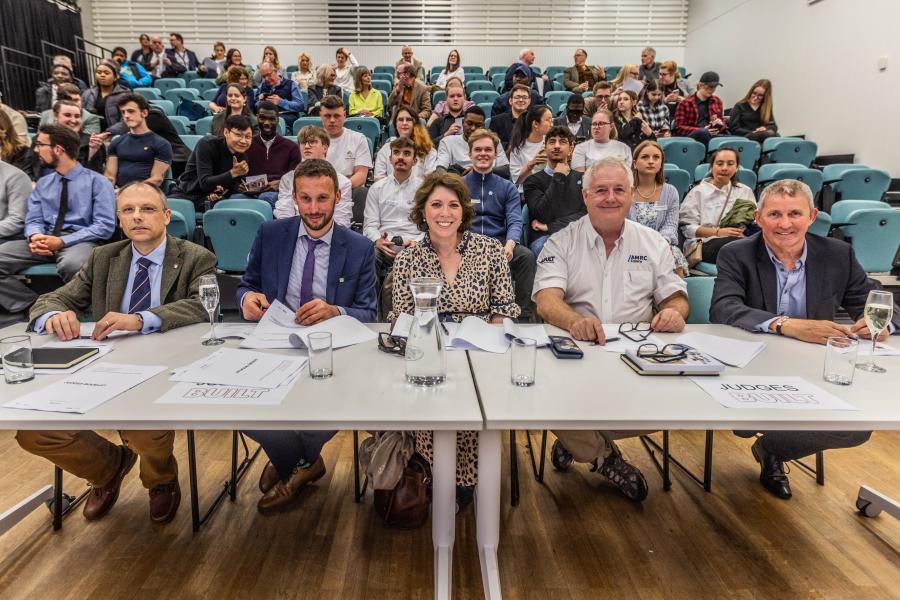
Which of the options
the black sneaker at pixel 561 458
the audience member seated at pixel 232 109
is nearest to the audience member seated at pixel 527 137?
the audience member seated at pixel 232 109

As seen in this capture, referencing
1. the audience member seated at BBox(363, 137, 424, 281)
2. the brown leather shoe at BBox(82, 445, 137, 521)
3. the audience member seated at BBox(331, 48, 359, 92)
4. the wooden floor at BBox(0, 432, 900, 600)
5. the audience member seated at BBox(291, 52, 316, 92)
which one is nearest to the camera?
the wooden floor at BBox(0, 432, 900, 600)

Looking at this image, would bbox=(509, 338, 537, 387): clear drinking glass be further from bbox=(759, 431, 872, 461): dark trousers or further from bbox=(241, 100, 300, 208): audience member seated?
bbox=(241, 100, 300, 208): audience member seated

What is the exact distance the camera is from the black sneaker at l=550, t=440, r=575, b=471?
2297mm

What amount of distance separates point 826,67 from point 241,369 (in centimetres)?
768

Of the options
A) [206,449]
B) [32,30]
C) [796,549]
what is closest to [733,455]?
[796,549]

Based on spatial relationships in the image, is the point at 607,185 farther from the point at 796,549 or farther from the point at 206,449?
the point at 206,449

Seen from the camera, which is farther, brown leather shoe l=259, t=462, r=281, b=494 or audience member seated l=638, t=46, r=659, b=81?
audience member seated l=638, t=46, r=659, b=81

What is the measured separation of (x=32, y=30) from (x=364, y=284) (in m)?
10.3

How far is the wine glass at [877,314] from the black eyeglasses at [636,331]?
22.0 inches

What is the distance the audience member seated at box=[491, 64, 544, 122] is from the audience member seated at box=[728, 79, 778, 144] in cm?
237

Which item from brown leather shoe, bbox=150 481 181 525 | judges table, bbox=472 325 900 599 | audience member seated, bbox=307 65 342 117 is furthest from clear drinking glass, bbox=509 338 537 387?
audience member seated, bbox=307 65 342 117

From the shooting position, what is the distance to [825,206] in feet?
16.3

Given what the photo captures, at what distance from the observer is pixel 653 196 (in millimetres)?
3691

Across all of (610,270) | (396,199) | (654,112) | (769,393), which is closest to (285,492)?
(610,270)
